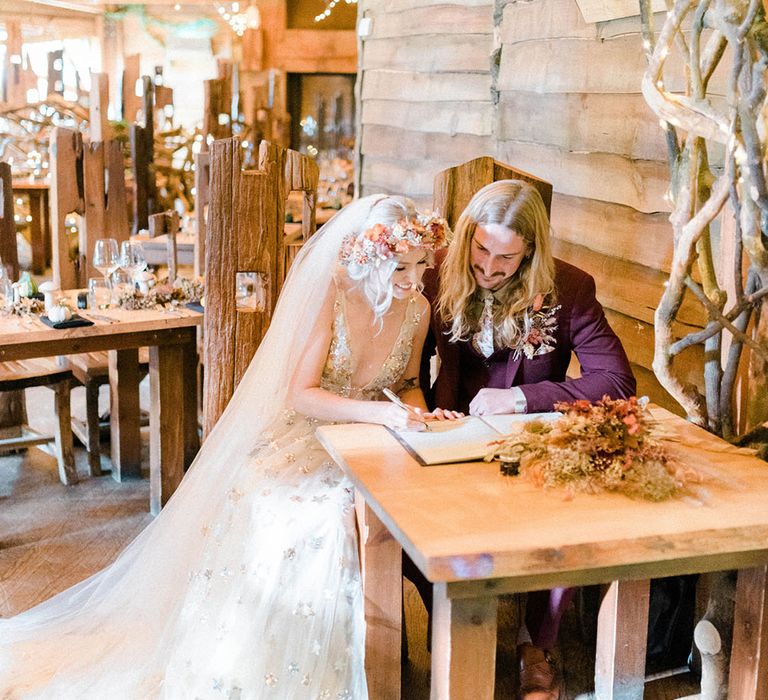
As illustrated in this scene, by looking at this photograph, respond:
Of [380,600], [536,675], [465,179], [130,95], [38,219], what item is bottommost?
[536,675]

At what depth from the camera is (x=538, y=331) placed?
123 inches

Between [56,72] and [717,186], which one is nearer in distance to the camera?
[717,186]

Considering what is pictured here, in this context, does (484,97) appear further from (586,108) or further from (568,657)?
(568,657)

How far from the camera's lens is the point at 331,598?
8.42 ft

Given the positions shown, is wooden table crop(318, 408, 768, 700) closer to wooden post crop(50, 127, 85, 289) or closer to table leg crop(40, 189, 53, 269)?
wooden post crop(50, 127, 85, 289)

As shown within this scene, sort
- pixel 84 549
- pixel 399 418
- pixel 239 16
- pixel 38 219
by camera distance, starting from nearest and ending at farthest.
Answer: pixel 399 418 → pixel 84 549 → pixel 38 219 → pixel 239 16

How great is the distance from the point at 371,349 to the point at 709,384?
1056 mm

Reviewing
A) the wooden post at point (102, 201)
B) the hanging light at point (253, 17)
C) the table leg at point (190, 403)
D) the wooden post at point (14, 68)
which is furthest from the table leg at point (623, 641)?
the hanging light at point (253, 17)

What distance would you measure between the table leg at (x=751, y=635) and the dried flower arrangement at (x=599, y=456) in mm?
352

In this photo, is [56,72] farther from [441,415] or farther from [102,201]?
[441,415]

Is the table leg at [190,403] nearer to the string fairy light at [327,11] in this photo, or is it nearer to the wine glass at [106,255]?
the wine glass at [106,255]

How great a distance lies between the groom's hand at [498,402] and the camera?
9.52 ft

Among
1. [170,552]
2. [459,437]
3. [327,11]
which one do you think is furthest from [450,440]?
[327,11]

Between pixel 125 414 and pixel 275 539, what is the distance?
2.28m
